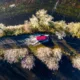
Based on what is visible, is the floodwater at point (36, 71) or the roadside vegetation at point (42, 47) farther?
the floodwater at point (36, 71)

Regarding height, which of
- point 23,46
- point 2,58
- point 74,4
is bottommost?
point 2,58

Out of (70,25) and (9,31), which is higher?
(70,25)

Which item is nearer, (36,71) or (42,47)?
(42,47)

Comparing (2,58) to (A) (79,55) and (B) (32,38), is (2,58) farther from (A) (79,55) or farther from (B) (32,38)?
(A) (79,55)

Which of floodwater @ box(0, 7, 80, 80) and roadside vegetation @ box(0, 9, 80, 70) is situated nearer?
roadside vegetation @ box(0, 9, 80, 70)

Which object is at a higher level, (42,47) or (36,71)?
(42,47)

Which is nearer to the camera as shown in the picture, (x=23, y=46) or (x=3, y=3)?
(x=23, y=46)

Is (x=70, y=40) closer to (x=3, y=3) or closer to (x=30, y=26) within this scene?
(x=30, y=26)

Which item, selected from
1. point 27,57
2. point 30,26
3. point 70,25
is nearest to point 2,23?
point 30,26
